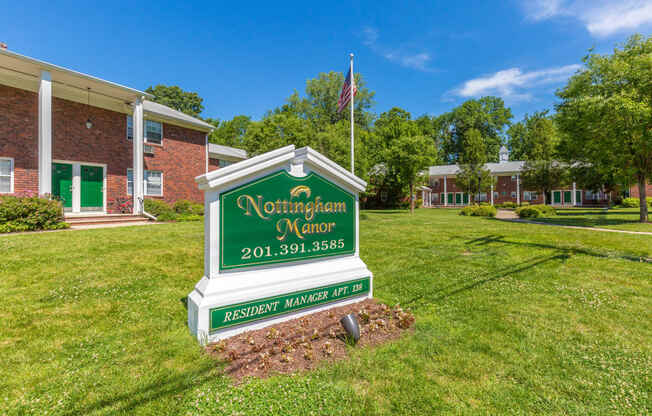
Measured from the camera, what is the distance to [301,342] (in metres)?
3.26

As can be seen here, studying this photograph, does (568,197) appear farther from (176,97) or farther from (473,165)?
(176,97)

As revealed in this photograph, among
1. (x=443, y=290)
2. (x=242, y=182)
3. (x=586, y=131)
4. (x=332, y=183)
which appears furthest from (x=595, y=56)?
(x=242, y=182)

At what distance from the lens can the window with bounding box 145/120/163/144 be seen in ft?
56.7

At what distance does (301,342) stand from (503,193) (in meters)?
51.5

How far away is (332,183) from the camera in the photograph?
445cm

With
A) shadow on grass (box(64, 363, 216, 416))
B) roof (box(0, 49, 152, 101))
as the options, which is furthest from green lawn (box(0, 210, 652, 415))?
roof (box(0, 49, 152, 101))

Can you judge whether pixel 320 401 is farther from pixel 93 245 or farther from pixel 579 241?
pixel 579 241

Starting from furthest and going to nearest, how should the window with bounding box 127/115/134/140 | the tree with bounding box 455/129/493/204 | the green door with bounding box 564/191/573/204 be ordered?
the green door with bounding box 564/191/573/204 → the tree with bounding box 455/129/493/204 → the window with bounding box 127/115/134/140

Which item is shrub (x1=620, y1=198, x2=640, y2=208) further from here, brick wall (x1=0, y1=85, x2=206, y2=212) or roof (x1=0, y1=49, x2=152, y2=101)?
roof (x1=0, y1=49, x2=152, y2=101)

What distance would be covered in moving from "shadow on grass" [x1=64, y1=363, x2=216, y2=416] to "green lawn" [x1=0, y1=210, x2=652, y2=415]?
0.04 ft

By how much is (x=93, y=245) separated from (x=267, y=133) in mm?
16389

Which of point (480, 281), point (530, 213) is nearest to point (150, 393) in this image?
point (480, 281)

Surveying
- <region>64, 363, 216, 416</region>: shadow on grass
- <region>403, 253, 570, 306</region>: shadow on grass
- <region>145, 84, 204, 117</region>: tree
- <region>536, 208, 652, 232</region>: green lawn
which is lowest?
<region>64, 363, 216, 416</region>: shadow on grass

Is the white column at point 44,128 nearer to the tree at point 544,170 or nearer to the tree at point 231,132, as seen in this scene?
the tree at point 231,132
